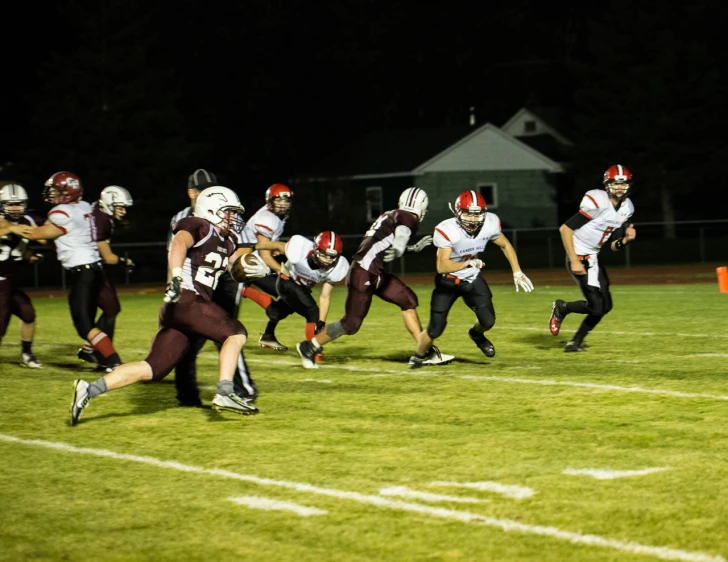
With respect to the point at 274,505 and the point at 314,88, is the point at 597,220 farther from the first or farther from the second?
the point at 314,88

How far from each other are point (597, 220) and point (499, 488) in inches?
234

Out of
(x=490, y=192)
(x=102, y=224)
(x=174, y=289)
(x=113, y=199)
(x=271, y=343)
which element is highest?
(x=113, y=199)

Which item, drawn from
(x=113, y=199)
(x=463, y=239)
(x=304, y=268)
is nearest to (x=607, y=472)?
(x=463, y=239)

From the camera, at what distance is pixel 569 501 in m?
5.39

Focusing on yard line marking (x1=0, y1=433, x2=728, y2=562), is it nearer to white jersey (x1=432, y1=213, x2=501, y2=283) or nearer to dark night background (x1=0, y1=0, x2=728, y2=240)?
white jersey (x1=432, y1=213, x2=501, y2=283)

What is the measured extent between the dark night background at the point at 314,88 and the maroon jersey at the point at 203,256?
98.3 ft

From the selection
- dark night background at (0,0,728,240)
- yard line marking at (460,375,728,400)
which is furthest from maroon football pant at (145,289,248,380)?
dark night background at (0,0,728,240)

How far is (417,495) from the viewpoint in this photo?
18.3 feet

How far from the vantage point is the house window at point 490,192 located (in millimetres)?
44219

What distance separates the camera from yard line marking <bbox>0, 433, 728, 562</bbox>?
459 cm

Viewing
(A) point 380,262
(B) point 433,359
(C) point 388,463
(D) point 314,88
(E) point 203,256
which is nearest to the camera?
(C) point 388,463

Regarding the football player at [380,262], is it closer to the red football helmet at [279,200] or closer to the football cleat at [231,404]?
the red football helmet at [279,200]

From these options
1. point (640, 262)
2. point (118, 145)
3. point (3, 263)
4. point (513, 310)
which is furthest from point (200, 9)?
point (3, 263)

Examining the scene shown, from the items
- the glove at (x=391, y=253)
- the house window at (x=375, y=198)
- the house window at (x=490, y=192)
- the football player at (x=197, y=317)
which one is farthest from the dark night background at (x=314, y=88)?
the football player at (x=197, y=317)
